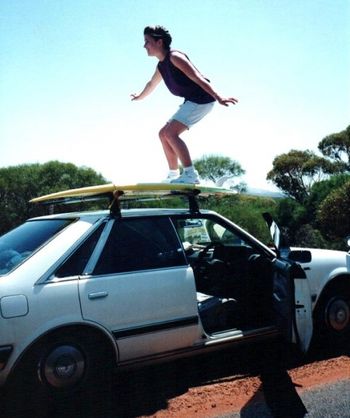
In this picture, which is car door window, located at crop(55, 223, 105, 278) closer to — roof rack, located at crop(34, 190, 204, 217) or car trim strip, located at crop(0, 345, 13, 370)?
roof rack, located at crop(34, 190, 204, 217)

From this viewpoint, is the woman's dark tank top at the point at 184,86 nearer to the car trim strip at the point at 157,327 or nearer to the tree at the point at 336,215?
the car trim strip at the point at 157,327

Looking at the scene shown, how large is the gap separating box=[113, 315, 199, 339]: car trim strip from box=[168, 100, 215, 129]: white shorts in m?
2.08

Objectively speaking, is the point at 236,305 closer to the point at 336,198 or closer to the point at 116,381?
the point at 116,381

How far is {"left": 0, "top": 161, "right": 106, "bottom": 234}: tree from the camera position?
2795 cm

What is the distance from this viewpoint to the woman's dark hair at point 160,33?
441 cm

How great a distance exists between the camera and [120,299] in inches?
131

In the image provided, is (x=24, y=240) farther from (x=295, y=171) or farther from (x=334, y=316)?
(x=295, y=171)

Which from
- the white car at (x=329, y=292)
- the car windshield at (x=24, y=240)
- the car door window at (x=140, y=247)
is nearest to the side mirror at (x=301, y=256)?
the white car at (x=329, y=292)

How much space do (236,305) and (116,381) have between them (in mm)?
1377

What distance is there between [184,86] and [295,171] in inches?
1502

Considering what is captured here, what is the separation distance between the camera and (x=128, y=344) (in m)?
3.36

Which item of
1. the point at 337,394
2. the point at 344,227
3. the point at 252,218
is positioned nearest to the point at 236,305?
the point at 337,394

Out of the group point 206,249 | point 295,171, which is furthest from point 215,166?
point 206,249

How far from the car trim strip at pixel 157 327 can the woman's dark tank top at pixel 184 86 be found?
2.27 m
